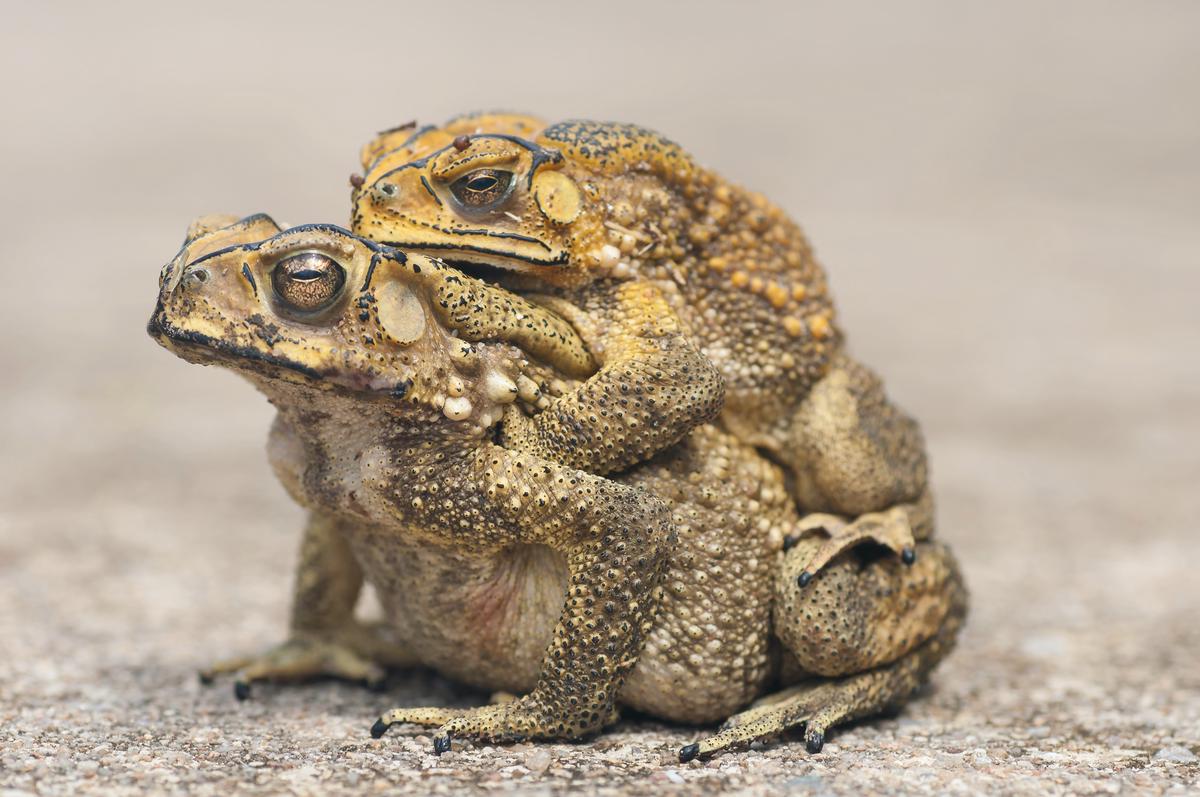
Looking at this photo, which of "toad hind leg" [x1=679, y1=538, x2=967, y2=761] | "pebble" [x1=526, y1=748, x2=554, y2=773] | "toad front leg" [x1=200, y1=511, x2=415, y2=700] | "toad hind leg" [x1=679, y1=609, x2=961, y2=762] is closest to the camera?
"pebble" [x1=526, y1=748, x2=554, y2=773]

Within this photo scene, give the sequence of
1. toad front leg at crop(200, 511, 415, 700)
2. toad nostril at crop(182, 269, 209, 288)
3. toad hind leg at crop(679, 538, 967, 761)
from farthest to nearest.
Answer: toad front leg at crop(200, 511, 415, 700) < toad hind leg at crop(679, 538, 967, 761) < toad nostril at crop(182, 269, 209, 288)

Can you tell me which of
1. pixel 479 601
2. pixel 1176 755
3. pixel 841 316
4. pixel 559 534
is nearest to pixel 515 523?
pixel 559 534

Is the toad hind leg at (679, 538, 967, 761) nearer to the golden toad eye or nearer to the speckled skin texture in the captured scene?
the speckled skin texture

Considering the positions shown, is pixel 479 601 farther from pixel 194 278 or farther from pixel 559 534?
pixel 194 278

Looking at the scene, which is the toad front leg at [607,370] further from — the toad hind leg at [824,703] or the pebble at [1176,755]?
the pebble at [1176,755]

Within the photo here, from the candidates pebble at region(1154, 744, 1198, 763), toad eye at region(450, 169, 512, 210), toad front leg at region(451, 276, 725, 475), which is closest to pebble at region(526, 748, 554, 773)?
toad front leg at region(451, 276, 725, 475)

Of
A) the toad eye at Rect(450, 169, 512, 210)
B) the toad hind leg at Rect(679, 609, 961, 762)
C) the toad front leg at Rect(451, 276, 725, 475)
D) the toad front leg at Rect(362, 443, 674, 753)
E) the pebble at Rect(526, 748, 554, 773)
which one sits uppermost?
the toad eye at Rect(450, 169, 512, 210)

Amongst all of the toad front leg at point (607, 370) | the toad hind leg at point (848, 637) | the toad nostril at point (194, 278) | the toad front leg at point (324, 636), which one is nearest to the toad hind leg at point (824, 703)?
the toad hind leg at point (848, 637)

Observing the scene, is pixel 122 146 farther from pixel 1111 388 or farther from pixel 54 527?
pixel 1111 388
